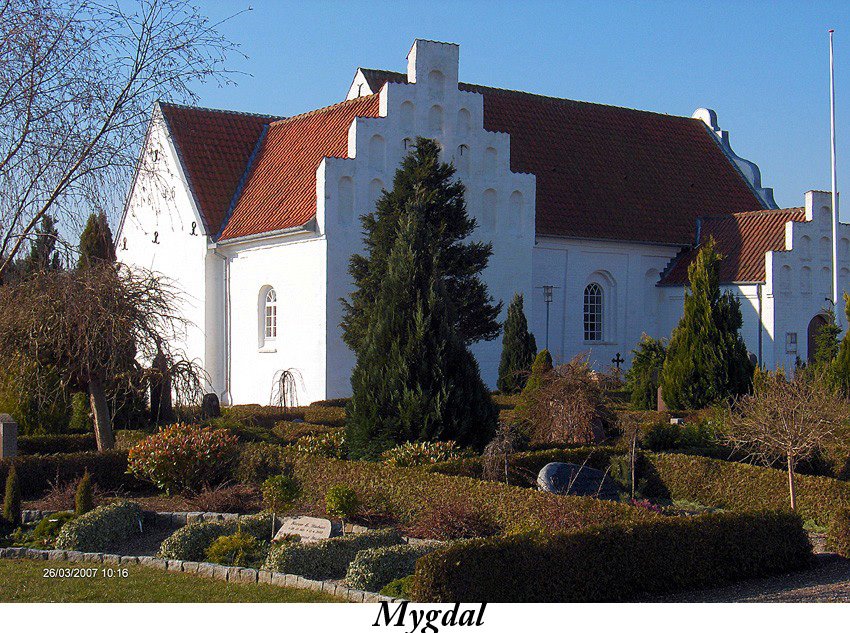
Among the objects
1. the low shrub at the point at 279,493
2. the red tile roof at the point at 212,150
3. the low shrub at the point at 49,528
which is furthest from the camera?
the red tile roof at the point at 212,150

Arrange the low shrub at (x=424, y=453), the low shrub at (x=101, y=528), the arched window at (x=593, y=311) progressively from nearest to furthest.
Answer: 1. the low shrub at (x=101, y=528)
2. the low shrub at (x=424, y=453)
3. the arched window at (x=593, y=311)

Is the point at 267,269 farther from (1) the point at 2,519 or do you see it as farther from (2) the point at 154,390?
(1) the point at 2,519

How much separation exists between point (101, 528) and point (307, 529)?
231 centimetres

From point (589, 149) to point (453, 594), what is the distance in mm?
26685

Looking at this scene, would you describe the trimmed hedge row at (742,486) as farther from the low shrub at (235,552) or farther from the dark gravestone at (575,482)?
the low shrub at (235,552)

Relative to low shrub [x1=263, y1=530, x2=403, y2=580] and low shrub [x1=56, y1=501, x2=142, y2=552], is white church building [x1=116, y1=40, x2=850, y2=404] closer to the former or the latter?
low shrub [x1=56, y1=501, x2=142, y2=552]

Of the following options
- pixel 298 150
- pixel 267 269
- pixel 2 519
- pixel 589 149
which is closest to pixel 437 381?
pixel 2 519

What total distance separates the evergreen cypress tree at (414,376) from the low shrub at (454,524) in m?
3.82

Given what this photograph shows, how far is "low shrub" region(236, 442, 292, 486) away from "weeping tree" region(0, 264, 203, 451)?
2.40m

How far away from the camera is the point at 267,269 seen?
27297 mm

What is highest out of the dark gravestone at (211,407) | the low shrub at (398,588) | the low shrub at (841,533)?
the dark gravestone at (211,407)

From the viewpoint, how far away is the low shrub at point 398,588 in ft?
27.7

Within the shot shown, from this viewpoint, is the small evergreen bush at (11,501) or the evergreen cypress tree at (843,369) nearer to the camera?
the small evergreen bush at (11,501)

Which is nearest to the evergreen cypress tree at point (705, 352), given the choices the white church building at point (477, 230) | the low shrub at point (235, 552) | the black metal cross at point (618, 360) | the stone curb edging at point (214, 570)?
the white church building at point (477, 230)
